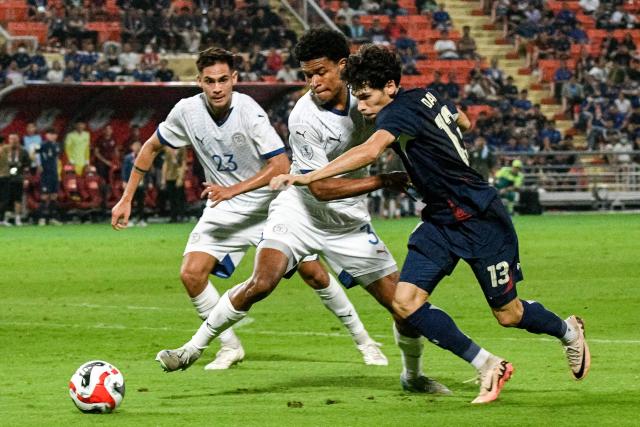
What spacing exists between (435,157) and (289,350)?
147 inches

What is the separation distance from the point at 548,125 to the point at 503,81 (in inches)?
97.0

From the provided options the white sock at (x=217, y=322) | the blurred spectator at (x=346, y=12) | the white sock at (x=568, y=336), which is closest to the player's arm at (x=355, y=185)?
the white sock at (x=217, y=322)

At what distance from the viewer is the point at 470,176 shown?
8.45 meters

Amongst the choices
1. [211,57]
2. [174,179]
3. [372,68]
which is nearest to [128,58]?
[174,179]

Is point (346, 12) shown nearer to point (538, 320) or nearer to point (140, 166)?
point (140, 166)

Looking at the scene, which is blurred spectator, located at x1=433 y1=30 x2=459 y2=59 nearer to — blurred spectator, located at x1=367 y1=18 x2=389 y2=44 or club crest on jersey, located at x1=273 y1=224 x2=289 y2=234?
blurred spectator, located at x1=367 y1=18 x2=389 y2=44

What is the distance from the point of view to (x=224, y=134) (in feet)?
34.6

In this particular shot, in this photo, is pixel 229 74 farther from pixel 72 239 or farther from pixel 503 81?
pixel 503 81

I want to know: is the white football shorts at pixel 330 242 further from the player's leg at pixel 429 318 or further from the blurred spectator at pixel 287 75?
the blurred spectator at pixel 287 75

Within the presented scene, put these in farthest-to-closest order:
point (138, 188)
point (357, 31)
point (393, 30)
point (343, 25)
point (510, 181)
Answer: point (393, 30) < point (357, 31) < point (343, 25) < point (510, 181) < point (138, 188)

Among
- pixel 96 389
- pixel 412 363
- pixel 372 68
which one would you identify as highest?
pixel 372 68

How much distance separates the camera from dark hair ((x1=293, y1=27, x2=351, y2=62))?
9.42 meters

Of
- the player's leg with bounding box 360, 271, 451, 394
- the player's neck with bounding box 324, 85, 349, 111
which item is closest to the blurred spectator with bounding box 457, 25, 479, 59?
the player's neck with bounding box 324, 85, 349, 111

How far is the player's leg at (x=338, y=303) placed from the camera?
10719 millimetres
